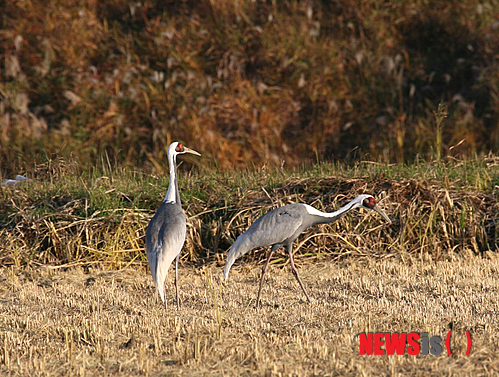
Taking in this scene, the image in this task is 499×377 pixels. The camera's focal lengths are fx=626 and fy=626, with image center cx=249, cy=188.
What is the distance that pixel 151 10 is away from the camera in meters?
14.5

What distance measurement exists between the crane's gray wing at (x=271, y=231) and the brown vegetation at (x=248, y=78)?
232 inches

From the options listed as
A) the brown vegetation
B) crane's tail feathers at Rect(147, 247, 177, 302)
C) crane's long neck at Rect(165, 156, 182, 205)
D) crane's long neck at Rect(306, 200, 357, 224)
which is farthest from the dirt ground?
the brown vegetation

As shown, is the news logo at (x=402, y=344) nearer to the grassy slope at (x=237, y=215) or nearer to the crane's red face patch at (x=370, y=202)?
the crane's red face patch at (x=370, y=202)

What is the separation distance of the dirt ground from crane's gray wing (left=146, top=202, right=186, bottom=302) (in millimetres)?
327

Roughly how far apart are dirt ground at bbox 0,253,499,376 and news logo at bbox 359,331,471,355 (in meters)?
0.06

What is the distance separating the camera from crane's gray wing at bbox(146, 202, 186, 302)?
5.58m

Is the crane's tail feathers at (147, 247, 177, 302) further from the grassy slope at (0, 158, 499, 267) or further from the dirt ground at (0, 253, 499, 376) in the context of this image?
the grassy slope at (0, 158, 499, 267)

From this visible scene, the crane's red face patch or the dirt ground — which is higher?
the crane's red face patch

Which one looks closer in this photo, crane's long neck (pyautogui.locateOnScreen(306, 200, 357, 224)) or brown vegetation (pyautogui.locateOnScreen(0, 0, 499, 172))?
crane's long neck (pyautogui.locateOnScreen(306, 200, 357, 224))

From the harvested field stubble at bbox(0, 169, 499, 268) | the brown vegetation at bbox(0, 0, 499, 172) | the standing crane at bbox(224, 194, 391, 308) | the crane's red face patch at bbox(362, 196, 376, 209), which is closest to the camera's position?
the standing crane at bbox(224, 194, 391, 308)

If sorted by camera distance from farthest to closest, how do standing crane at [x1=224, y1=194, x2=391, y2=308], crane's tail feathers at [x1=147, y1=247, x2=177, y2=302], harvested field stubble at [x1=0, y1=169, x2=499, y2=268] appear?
harvested field stubble at [x1=0, y1=169, x2=499, y2=268] → standing crane at [x1=224, y1=194, x2=391, y2=308] → crane's tail feathers at [x1=147, y1=247, x2=177, y2=302]

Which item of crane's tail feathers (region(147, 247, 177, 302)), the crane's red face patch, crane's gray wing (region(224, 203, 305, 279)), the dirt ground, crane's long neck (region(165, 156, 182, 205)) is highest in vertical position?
crane's long neck (region(165, 156, 182, 205))

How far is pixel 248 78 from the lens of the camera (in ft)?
44.1

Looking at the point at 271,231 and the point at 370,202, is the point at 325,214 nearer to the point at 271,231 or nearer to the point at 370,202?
the point at 370,202
